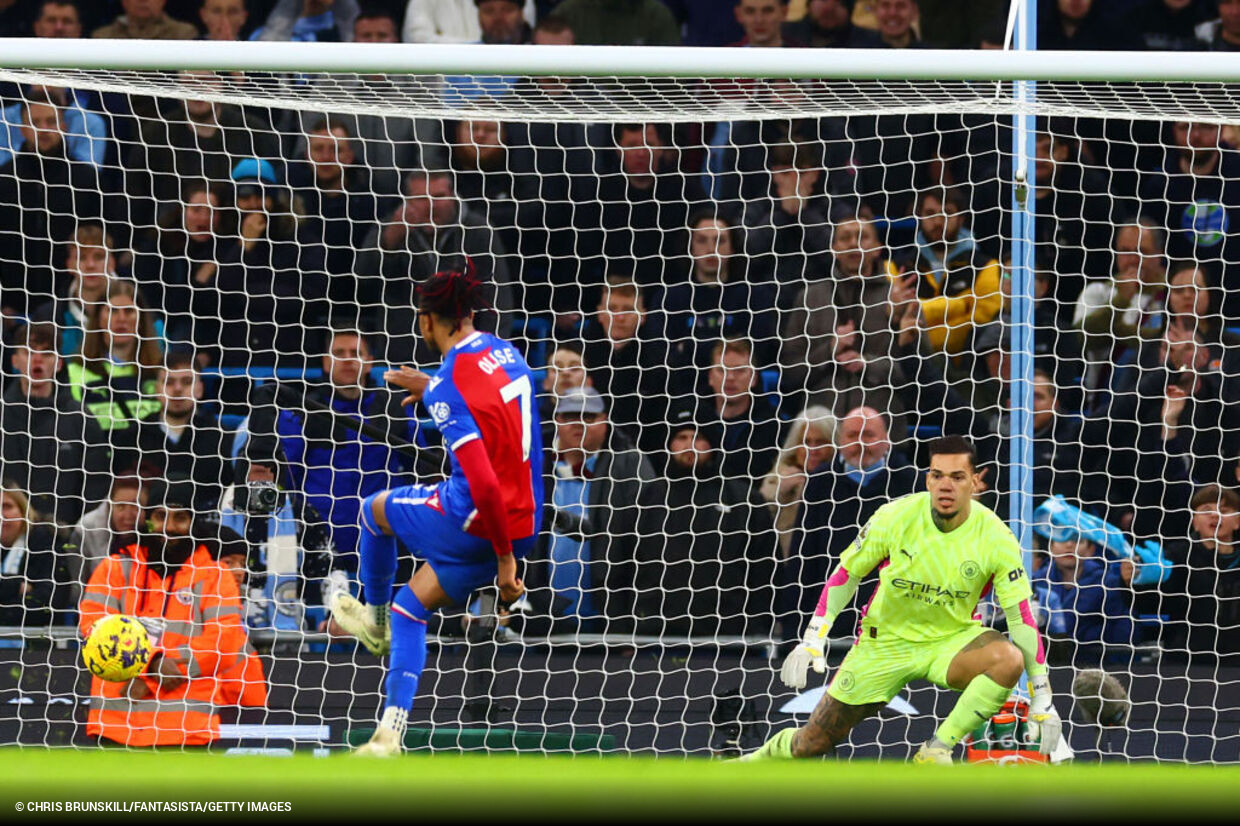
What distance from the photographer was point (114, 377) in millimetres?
7379

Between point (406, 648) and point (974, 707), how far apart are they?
1.99 m

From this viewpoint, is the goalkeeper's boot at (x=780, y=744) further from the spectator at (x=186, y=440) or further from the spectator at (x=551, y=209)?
the spectator at (x=186, y=440)

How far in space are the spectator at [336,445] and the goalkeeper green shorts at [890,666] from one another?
6.99 ft

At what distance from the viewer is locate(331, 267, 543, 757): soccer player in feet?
18.8

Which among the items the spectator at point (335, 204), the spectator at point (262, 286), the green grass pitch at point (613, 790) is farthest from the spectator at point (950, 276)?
the green grass pitch at point (613, 790)

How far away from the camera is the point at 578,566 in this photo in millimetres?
7215

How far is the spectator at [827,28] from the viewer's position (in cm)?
841

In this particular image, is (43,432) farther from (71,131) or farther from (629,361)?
(629,361)

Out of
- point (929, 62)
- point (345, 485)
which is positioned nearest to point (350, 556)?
point (345, 485)

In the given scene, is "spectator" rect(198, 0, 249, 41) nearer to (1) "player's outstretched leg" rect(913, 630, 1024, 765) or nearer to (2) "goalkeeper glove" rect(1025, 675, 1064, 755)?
(1) "player's outstretched leg" rect(913, 630, 1024, 765)

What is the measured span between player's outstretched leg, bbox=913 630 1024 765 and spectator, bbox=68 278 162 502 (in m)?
3.57

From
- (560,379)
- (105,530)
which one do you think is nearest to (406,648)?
(560,379)

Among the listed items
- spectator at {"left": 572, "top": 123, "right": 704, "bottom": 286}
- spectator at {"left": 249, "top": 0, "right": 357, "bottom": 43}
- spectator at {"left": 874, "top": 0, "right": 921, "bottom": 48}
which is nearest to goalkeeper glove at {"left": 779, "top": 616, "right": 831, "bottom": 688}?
spectator at {"left": 572, "top": 123, "right": 704, "bottom": 286}

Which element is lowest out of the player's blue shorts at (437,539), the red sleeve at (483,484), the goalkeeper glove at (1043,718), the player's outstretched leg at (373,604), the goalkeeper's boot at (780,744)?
the goalkeeper's boot at (780,744)
